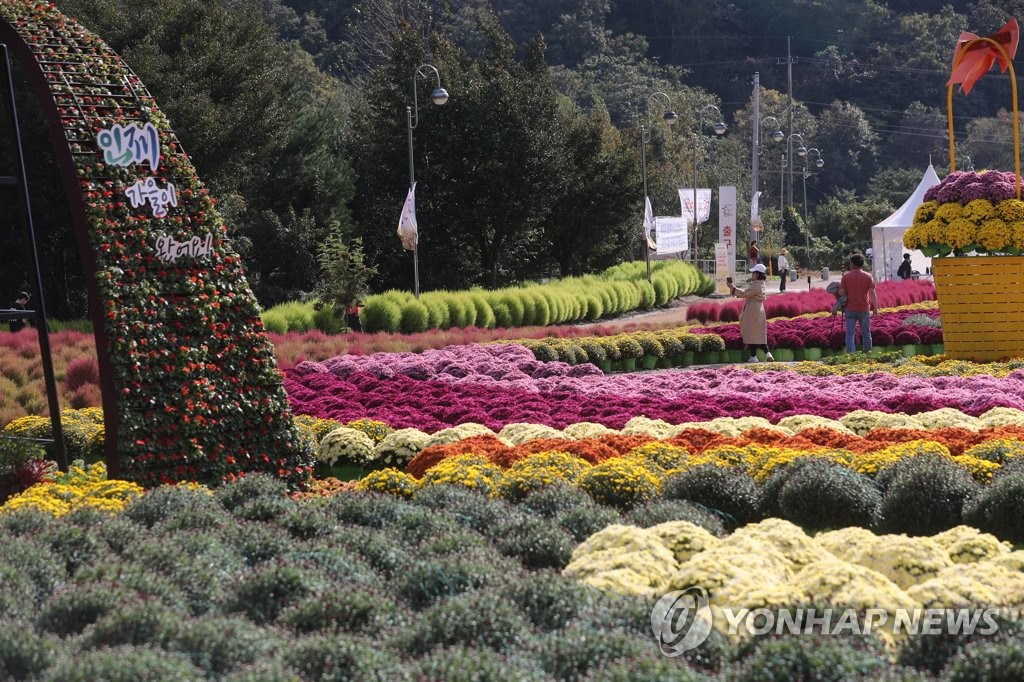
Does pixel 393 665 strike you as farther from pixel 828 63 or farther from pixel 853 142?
pixel 828 63

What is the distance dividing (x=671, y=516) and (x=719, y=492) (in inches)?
33.7

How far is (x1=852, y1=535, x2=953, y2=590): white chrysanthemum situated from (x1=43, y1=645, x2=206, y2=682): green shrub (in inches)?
117

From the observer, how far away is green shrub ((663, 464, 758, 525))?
7477 mm

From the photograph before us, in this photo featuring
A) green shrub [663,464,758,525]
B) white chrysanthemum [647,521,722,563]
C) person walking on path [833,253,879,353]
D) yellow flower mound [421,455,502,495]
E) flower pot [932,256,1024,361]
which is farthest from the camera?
person walking on path [833,253,879,353]

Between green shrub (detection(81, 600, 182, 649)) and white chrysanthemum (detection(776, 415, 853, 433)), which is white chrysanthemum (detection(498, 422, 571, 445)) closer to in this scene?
white chrysanthemum (detection(776, 415, 853, 433))

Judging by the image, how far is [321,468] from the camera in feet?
35.0

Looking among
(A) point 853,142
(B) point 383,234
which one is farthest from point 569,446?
(A) point 853,142

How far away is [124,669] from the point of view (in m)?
4.04

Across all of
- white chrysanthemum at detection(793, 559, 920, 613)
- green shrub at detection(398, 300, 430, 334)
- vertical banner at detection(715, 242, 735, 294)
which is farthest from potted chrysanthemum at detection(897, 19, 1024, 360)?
vertical banner at detection(715, 242, 735, 294)

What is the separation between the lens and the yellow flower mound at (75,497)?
Result: 7516 millimetres

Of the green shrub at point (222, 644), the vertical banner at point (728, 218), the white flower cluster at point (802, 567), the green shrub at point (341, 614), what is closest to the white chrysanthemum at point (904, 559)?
the white flower cluster at point (802, 567)

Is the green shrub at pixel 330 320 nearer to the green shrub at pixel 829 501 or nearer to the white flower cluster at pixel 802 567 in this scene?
the green shrub at pixel 829 501

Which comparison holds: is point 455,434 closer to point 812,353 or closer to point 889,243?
point 812,353

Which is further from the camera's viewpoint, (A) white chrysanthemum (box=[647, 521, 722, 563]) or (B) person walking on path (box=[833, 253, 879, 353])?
(B) person walking on path (box=[833, 253, 879, 353])
